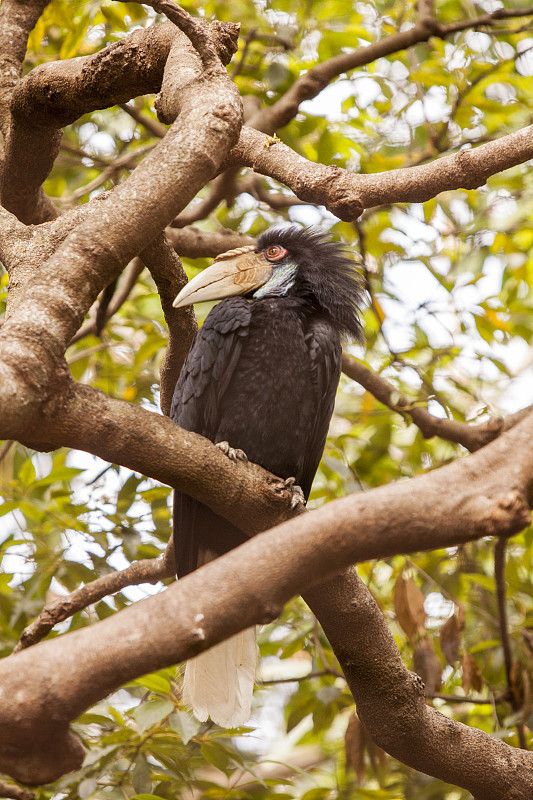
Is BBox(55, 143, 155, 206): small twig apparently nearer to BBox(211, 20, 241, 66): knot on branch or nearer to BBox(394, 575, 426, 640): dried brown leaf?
BBox(211, 20, 241, 66): knot on branch

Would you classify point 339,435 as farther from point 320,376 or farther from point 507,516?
point 507,516

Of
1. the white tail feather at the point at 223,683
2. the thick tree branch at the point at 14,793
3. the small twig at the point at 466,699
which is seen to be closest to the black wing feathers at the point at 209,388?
the white tail feather at the point at 223,683

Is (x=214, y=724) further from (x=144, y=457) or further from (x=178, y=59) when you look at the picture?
(x=178, y=59)

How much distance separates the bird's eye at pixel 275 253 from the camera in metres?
4.37

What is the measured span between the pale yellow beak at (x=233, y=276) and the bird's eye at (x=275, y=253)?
1.7 inches

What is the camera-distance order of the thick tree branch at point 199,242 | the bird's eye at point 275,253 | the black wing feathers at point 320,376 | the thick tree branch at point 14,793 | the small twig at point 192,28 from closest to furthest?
the small twig at point 192,28, the thick tree branch at point 14,793, the black wing feathers at point 320,376, the bird's eye at point 275,253, the thick tree branch at point 199,242

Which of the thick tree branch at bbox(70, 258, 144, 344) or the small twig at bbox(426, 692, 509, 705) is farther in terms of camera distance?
the thick tree branch at bbox(70, 258, 144, 344)

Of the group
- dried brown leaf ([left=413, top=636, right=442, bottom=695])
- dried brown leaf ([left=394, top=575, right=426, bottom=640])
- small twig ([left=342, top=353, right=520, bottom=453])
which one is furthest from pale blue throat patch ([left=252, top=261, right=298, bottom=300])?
dried brown leaf ([left=413, top=636, right=442, bottom=695])

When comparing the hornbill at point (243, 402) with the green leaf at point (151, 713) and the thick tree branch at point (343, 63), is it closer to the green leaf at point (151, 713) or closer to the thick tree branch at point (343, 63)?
the green leaf at point (151, 713)

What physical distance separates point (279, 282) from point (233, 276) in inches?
10.3

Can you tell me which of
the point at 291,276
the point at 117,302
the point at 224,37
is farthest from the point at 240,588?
the point at 117,302

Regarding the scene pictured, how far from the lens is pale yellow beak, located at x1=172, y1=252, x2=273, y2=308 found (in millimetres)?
3916

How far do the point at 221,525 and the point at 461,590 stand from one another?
2258 millimetres

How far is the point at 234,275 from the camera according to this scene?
13.5 ft
